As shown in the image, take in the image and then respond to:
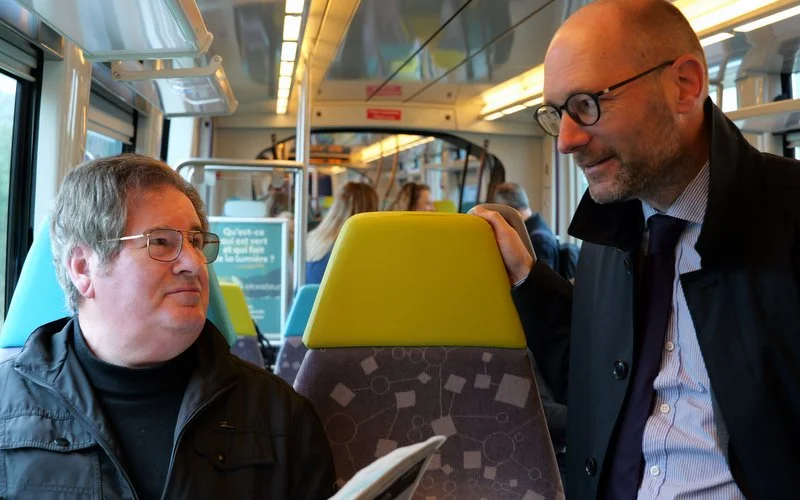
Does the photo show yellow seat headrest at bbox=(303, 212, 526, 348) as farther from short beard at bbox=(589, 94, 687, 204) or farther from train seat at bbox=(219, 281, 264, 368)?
train seat at bbox=(219, 281, 264, 368)

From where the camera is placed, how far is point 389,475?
1.05 meters

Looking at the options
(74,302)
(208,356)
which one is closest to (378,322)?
(208,356)

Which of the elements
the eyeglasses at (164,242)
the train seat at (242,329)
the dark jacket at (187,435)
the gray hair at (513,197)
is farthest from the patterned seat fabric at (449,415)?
the gray hair at (513,197)

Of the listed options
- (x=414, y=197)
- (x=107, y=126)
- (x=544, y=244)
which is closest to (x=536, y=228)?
(x=544, y=244)

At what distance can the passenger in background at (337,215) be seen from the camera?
→ 473cm

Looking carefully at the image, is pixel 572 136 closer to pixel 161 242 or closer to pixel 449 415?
pixel 449 415

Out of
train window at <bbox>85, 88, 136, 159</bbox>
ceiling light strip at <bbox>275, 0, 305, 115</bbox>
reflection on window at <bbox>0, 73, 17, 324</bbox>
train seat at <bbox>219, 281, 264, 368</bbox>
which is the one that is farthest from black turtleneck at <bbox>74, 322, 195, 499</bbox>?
train window at <bbox>85, 88, 136, 159</bbox>

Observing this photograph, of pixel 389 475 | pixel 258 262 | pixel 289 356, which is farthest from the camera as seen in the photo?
pixel 258 262

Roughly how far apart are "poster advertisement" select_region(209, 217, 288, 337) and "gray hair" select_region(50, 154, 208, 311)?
413 centimetres

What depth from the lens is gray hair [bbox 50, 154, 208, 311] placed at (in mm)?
1591

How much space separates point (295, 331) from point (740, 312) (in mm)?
2749

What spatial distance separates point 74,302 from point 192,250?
284mm

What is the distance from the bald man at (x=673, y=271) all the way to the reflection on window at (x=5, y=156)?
8.16 feet

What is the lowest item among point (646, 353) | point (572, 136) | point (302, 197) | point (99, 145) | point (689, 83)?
point (646, 353)
